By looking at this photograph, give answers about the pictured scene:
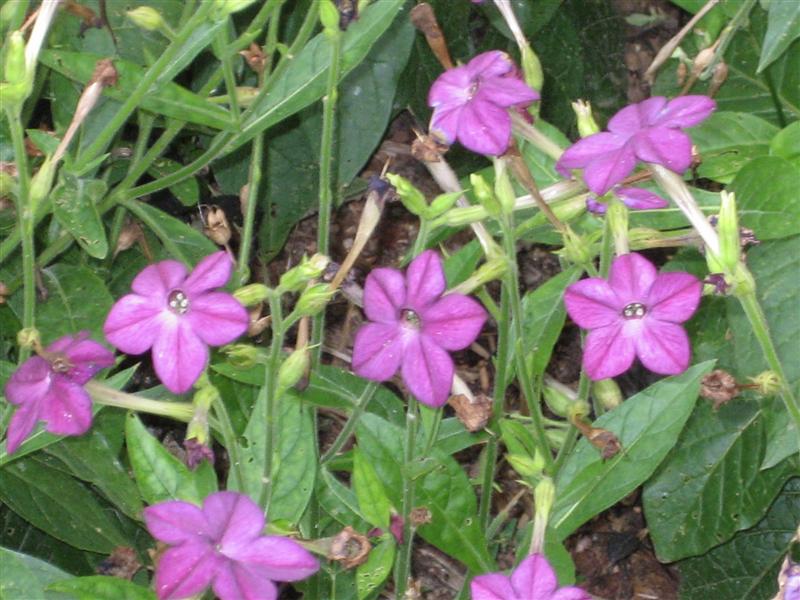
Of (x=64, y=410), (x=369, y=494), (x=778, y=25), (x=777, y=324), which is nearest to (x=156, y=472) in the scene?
(x=64, y=410)

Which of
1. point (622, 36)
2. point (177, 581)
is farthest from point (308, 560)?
point (622, 36)

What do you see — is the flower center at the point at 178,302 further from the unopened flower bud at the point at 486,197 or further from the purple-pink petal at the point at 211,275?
the unopened flower bud at the point at 486,197

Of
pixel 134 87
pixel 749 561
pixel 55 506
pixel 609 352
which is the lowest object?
pixel 749 561

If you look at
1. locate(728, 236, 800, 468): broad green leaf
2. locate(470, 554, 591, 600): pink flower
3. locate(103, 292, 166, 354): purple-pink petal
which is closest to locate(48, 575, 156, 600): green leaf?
locate(103, 292, 166, 354): purple-pink petal

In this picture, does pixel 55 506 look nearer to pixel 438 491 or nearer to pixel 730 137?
pixel 438 491

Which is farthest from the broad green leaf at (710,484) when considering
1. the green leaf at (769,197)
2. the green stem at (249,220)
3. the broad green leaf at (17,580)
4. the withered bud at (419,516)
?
the broad green leaf at (17,580)

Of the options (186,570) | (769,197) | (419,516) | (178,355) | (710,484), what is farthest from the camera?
(710,484)
